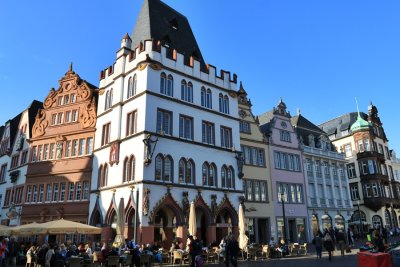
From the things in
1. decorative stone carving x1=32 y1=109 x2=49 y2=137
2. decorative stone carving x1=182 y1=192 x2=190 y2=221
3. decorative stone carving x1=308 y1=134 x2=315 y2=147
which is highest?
decorative stone carving x1=308 y1=134 x2=315 y2=147

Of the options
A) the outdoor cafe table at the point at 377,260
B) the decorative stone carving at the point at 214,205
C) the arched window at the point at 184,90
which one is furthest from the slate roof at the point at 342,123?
the outdoor cafe table at the point at 377,260

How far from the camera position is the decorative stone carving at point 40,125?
3638 cm

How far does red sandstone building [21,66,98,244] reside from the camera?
1273 inches

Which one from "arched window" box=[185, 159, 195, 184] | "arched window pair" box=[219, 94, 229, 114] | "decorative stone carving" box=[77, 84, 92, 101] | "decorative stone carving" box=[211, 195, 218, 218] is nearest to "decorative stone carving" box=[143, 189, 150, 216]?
"arched window" box=[185, 159, 195, 184]

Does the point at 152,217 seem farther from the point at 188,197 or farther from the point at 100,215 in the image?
the point at 100,215

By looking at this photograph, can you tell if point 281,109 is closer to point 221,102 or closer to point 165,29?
point 221,102

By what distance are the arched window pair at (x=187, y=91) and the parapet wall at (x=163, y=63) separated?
108 centimetres

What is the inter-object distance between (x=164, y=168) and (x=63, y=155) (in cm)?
1268

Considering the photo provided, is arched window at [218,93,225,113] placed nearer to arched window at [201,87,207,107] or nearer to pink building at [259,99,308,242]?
arched window at [201,87,207,107]

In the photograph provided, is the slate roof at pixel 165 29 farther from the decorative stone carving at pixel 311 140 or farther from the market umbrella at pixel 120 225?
the decorative stone carving at pixel 311 140

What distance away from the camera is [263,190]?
38688 millimetres

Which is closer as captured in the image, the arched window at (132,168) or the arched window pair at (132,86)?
the arched window at (132,168)

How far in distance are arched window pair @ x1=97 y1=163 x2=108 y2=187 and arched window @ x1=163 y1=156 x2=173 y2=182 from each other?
608cm

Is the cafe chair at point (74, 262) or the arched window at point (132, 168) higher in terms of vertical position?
the arched window at point (132, 168)
